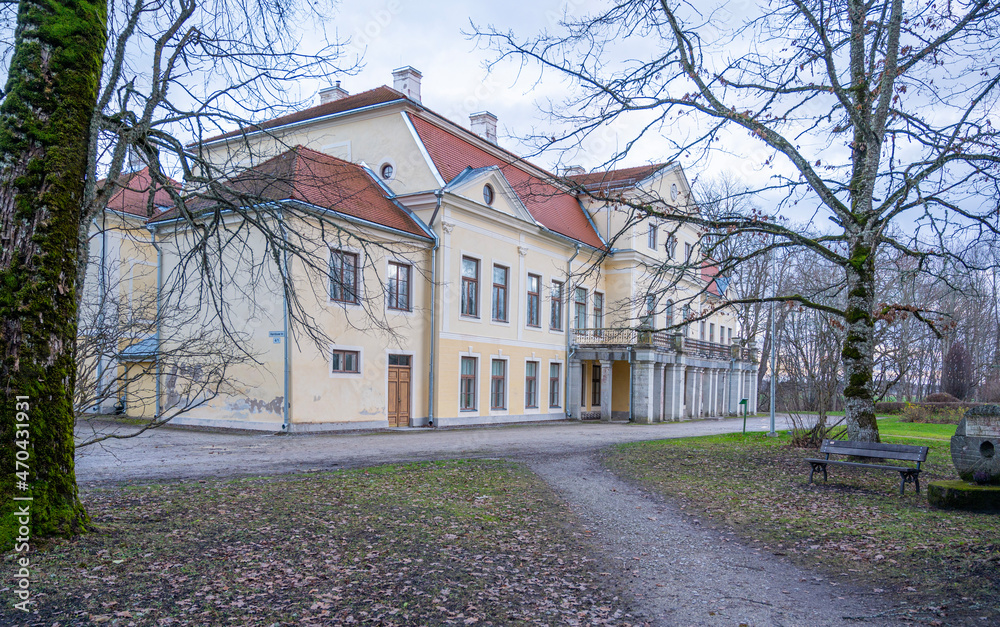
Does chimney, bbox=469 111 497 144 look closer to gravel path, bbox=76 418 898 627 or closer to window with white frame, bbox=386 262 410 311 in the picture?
window with white frame, bbox=386 262 410 311

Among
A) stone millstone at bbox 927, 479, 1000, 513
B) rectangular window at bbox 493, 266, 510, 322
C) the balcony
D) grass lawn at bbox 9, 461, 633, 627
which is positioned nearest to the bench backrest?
stone millstone at bbox 927, 479, 1000, 513

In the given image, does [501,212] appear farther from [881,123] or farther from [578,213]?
[881,123]

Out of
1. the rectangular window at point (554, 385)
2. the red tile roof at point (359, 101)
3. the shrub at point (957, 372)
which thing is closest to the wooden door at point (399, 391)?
the red tile roof at point (359, 101)

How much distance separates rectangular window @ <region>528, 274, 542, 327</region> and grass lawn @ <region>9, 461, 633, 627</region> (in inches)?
752

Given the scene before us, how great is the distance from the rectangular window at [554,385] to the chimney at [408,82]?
11922 millimetres

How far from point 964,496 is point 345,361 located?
15138 mm

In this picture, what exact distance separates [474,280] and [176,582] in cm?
1970

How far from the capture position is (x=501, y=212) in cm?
2483

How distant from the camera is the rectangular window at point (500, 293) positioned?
25598mm

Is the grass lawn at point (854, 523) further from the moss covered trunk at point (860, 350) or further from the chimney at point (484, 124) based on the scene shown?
the chimney at point (484, 124)

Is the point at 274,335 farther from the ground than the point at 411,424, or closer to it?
farther from the ground

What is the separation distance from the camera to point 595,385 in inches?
1278

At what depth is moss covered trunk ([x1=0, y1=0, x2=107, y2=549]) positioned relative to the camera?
5.06 metres

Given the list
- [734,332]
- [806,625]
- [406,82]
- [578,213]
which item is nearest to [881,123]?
[806,625]
